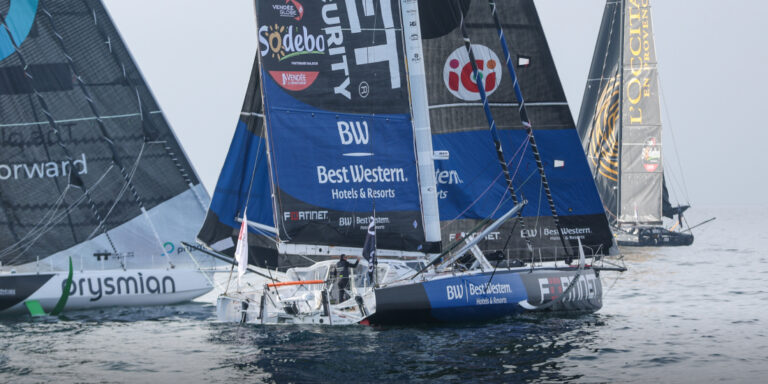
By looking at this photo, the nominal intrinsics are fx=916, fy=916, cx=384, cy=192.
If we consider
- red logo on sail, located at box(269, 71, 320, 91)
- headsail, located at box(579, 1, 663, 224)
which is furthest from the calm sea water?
headsail, located at box(579, 1, 663, 224)

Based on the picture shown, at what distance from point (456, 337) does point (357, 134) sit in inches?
217

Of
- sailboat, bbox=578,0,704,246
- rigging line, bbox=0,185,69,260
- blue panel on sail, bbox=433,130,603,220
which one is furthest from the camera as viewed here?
sailboat, bbox=578,0,704,246

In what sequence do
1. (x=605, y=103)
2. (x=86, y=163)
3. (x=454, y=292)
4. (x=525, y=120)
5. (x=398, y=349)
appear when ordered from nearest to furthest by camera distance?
1. (x=398, y=349)
2. (x=454, y=292)
3. (x=525, y=120)
4. (x=86, y=163)
5. (x=605, y=103)

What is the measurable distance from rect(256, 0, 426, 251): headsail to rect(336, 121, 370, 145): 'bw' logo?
0.08ft

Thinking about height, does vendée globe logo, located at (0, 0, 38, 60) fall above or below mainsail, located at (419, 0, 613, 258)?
above

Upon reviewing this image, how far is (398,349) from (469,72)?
8744 millimetres

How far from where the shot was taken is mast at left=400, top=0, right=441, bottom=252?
21.5 m

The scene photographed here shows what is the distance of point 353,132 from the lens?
Answer: 21.5m

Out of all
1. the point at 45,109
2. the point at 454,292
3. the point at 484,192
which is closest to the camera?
the point at 454,292

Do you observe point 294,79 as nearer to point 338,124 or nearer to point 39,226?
point 338,124

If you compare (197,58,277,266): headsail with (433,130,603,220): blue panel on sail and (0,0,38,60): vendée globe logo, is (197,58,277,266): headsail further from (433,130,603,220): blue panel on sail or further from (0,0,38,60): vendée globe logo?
(0,0,38,60): vendée globe logo

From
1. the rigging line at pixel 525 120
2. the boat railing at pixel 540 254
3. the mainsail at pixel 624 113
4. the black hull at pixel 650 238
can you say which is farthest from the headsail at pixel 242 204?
the black hull at pixel 650 238

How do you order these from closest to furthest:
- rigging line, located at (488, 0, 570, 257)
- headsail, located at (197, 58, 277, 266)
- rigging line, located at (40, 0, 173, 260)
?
rigging line, located at (488, 0, 570, 257), headsail, located at (197, 58, 277, 266), rigging line, located at (40, 0, 173, 260)

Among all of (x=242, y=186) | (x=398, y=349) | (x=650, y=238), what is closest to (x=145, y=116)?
(x=242, y=186)
